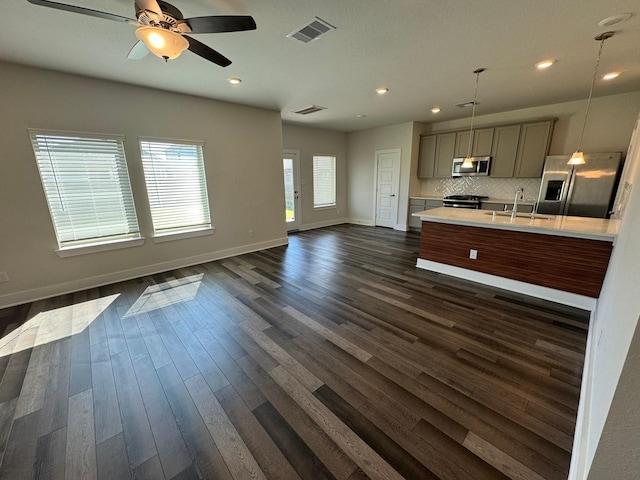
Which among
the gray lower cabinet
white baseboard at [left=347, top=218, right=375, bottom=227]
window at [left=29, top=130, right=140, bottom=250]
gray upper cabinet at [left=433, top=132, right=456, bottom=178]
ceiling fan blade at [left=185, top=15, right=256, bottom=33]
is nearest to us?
ceiling fan blade at [left=185, top=15, right=256, bottom=33]

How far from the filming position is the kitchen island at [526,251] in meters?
2.68

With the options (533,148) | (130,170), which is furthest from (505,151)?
(130,170)

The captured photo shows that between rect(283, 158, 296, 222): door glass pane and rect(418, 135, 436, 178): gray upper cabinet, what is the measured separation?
11.2 feet

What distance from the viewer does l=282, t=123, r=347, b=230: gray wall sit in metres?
6.65

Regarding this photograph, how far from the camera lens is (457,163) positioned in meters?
5.94

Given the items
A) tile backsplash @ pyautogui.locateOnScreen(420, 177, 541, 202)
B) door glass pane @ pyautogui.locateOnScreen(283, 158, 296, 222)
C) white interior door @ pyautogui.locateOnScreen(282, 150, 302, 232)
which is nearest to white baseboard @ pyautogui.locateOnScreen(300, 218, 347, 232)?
white interior door @ pyautogui.locateOnScreen(282, 150, 302, 232)

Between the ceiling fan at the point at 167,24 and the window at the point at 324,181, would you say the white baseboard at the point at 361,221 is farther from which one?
the ceiling fan at the point at 167,24

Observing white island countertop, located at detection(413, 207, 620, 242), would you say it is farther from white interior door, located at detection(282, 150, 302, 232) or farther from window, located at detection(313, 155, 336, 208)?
window, located at detection(313, 155, 336, 208)

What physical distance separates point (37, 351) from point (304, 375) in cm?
240

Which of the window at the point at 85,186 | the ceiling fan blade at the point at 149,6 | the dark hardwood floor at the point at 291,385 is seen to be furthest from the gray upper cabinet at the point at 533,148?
the window at the point at 85,186

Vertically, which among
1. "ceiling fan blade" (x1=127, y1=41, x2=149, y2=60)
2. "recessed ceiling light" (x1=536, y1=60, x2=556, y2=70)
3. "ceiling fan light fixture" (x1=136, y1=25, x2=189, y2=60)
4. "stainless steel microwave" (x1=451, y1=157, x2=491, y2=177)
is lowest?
"stainless steel microwave" (x1=451, y1=157, x2=491, y2=177)

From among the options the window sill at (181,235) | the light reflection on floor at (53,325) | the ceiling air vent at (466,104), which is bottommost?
the light reflection on floor at (53,325)

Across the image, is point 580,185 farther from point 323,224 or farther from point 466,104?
point 323,224

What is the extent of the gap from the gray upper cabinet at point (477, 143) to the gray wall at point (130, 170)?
419cm
